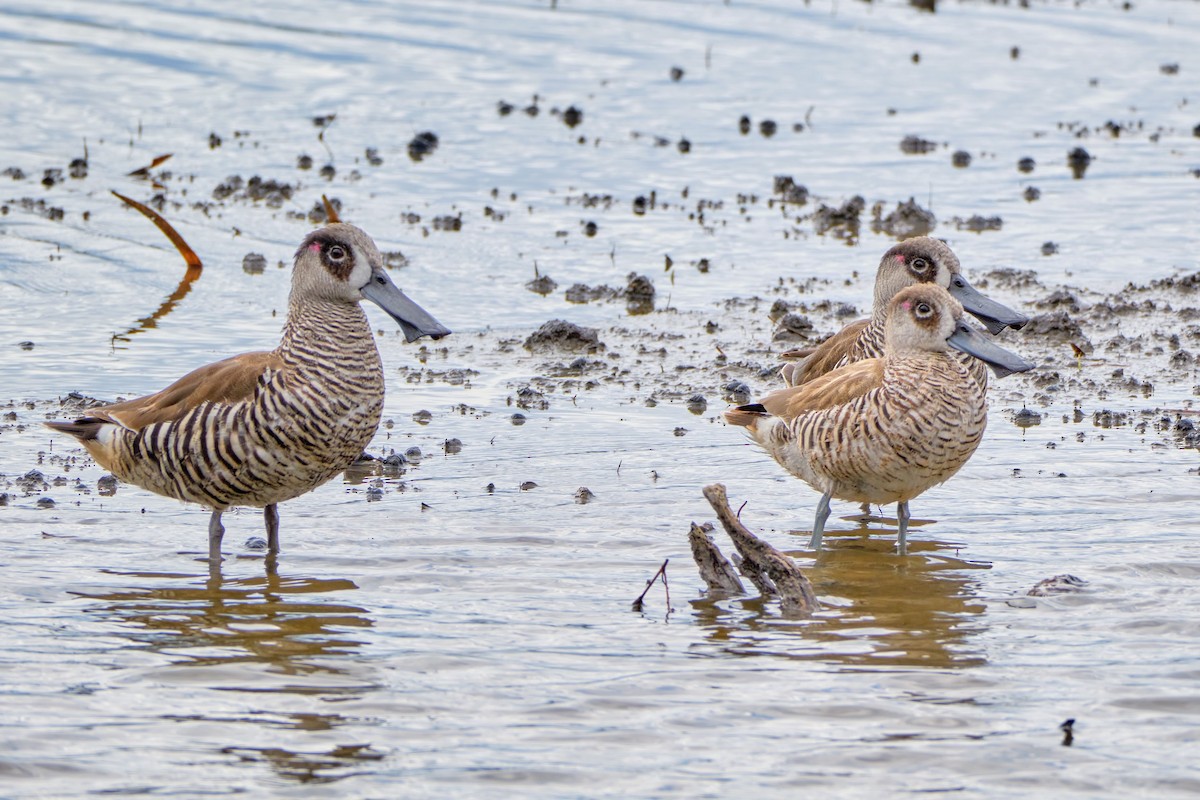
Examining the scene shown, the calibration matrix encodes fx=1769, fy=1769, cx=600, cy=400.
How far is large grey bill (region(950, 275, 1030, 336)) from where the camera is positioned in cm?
956

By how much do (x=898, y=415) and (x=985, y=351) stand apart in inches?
25.3

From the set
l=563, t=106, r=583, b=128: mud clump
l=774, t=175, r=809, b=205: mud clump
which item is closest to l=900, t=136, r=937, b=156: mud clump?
l=774, t=175, r=809, b=205: mud clump

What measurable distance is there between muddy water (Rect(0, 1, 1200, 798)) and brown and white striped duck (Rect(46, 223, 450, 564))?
381mm

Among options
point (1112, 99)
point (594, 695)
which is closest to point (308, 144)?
point (1112, 99)

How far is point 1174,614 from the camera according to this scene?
711 cm

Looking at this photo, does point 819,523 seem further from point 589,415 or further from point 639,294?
point 639,294

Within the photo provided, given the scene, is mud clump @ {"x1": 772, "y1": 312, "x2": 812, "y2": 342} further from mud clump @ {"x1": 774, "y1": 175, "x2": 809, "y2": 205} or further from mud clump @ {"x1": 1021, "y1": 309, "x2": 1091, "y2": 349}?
mud clump @ {"x1": 774, "y1": 175, "x2": 809, "y2": 205}

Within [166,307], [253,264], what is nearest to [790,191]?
[253,264]

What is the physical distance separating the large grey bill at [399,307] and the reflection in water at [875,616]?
77.2 inches

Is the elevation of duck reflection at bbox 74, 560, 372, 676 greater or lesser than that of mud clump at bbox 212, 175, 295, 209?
lesser

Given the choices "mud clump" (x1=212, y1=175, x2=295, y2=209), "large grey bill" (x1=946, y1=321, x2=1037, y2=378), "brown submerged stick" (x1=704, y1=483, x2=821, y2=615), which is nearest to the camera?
"brown submerged stick" (x1=704, y1=483, x2=821, y2=615)

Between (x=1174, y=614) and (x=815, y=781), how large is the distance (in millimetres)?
2217

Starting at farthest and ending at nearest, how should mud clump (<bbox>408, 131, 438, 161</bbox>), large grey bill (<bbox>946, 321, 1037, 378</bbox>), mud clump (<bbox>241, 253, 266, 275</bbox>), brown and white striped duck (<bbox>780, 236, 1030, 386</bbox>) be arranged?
mud clump (<bbox>408, 131, 438, 161</bbox>), mud clump (<bbox>241, 253, 266, 275</bbox>), brown and white striped duck (<bbox>780, 236, 1030, 386</bbox>), large grey bill (<bbox>946, 321, 1037, 378</bbox>)

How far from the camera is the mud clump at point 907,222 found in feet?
45.4
